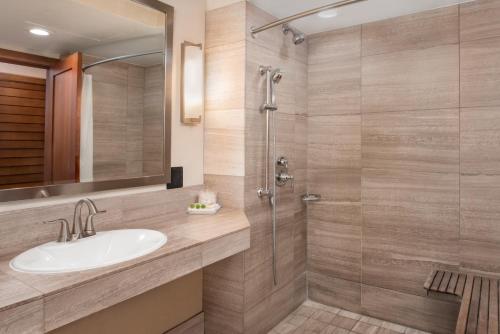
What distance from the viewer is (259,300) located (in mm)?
2373

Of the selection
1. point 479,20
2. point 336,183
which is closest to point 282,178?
point 336,183

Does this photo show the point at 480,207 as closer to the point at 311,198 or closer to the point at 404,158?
the point at 404,158

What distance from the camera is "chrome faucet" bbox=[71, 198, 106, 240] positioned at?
1.63 m

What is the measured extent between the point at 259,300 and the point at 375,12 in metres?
2.21

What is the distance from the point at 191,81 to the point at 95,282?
143 cm

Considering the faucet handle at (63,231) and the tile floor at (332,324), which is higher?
the faucet handle at (63,231)

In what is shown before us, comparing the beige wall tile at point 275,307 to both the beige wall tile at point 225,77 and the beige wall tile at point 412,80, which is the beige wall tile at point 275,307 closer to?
the beige wall tile at point 225,77

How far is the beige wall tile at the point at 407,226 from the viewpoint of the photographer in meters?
2.37

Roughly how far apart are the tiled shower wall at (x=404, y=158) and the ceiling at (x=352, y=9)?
76mm

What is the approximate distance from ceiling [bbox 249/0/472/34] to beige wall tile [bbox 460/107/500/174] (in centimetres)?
77

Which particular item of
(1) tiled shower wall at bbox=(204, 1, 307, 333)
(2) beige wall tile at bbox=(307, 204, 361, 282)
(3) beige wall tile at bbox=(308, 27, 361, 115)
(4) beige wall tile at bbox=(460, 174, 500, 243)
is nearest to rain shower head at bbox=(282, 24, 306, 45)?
(1) tiled shower wall at bbox=(204, 1, 307, 333)

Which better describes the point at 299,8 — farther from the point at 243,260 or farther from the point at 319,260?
the point at 319,260

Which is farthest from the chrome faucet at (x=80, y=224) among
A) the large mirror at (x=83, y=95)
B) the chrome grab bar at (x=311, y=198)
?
the chrome grab bar at (x=311, y=198)

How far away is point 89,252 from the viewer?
5.30 feet
